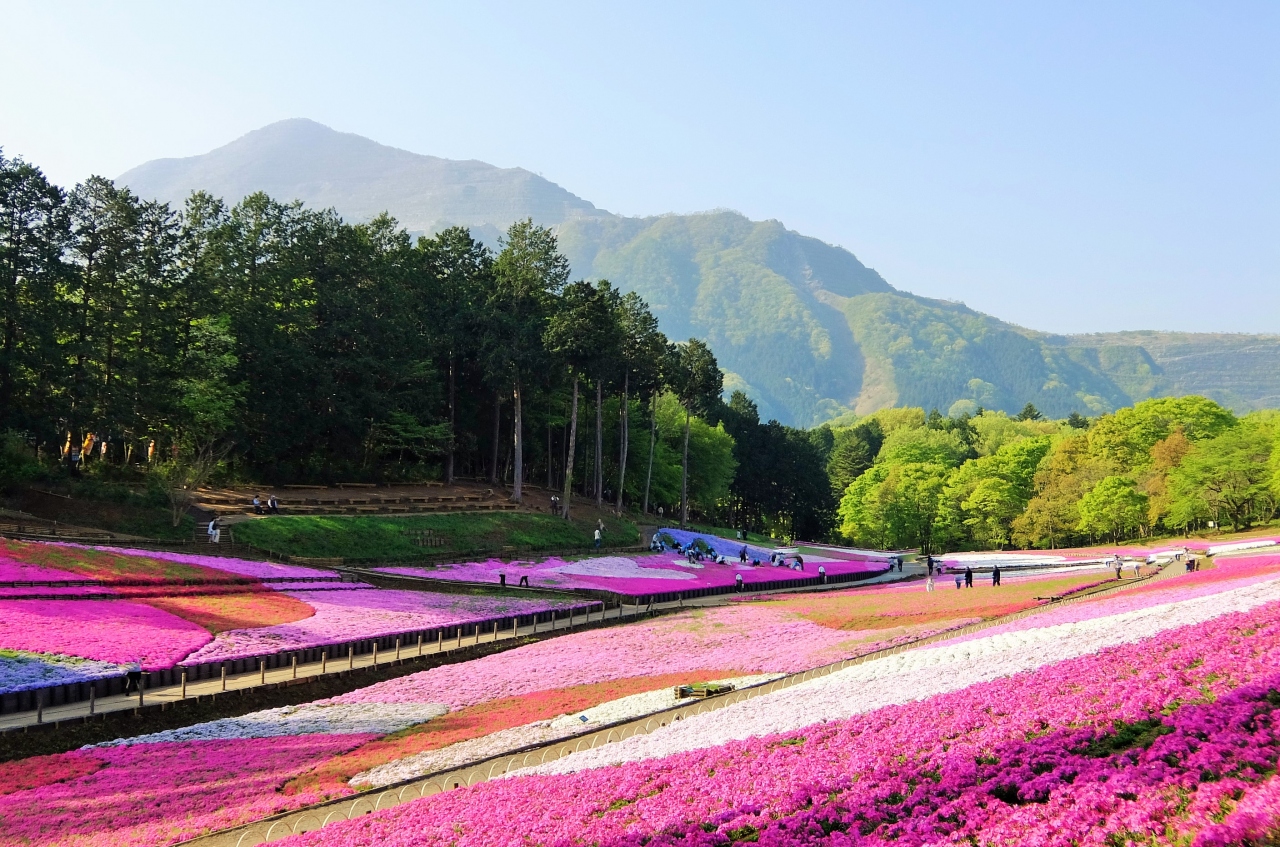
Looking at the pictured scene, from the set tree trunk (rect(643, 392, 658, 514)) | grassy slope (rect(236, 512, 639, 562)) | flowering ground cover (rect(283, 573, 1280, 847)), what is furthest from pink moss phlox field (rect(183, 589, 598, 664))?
tree trunk (rect(643, 392, 658, 514))

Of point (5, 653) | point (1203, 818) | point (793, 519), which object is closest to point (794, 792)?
point (1203, 818)

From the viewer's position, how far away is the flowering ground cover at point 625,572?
179ft

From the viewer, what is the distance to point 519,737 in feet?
77.7

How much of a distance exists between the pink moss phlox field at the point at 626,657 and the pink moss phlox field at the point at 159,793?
578 cm

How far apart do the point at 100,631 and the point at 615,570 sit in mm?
35407

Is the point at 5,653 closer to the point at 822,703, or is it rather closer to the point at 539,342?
the point at 822,703

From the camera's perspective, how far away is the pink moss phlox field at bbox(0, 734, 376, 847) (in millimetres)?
17625

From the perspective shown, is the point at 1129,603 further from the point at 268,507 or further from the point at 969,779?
the point at 268,507

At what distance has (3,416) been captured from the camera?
54219 millimetres

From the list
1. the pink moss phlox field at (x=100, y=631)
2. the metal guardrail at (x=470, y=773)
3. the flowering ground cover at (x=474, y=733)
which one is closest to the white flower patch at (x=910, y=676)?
the metal guardrail at (x=470, y=773)

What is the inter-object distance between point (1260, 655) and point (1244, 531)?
247 feet

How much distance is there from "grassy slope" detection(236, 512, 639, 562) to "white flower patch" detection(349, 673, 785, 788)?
106 ft

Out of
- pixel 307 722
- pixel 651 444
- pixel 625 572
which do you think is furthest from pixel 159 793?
pixel 651 444

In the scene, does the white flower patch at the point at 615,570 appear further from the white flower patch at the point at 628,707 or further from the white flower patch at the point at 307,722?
the white flower patch at the point at 628,707
